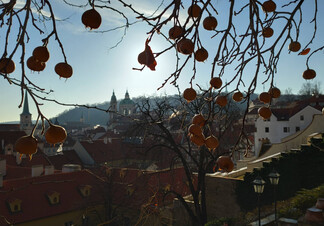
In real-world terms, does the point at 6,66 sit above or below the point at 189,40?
below

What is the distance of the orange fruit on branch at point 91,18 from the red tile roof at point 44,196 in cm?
1244

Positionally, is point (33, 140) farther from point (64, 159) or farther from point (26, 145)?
point (64, 159)

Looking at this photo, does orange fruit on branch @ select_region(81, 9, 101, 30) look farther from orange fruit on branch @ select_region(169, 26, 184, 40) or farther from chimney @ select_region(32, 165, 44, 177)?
chimney @ select_region(32, 165, 44, 177)

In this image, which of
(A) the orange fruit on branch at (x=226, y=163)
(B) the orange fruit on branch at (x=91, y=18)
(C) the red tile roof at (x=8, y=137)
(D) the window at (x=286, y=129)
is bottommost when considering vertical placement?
(C) the red tile roof at (x=8, y=137)

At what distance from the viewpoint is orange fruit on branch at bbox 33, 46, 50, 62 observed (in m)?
0.92

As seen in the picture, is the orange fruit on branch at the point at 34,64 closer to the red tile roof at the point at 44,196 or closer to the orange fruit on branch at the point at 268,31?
the orange fruit on branch at the point at 268,31

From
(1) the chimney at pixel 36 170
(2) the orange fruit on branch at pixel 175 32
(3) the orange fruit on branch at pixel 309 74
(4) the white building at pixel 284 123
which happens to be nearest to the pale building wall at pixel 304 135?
(4) the white building at pixel 284 123

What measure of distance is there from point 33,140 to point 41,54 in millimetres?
277

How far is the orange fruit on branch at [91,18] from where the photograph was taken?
0.89 m

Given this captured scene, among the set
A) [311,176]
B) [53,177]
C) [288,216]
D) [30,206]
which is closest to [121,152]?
[53,177]

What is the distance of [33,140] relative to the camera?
2.95 ft

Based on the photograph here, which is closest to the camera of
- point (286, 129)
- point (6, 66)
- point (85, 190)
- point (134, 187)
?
point (6, 66)

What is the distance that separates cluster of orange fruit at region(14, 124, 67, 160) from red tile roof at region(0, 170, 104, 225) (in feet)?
40.3

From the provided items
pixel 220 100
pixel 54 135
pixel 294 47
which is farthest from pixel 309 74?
pixel 54 135
